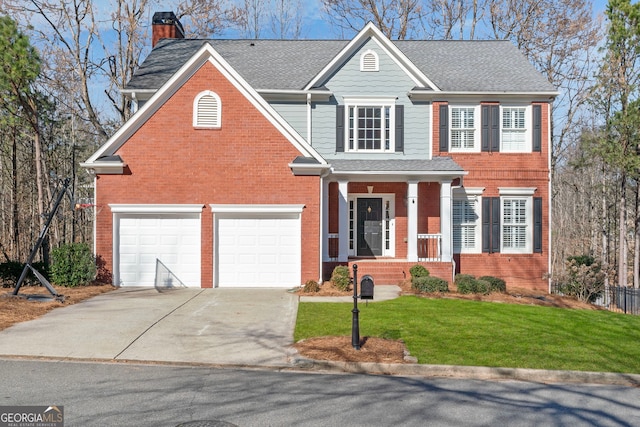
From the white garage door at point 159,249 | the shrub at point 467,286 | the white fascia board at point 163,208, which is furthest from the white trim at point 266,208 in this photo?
the shrub at point 467,286

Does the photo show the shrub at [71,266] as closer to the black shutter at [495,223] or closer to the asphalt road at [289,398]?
the asphalt road at [289,398]

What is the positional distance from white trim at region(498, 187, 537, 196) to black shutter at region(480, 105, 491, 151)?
1.58 metres

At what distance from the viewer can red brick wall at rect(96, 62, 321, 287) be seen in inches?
636

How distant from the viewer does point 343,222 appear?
18.2 metres

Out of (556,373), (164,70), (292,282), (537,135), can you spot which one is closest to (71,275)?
(292,282)

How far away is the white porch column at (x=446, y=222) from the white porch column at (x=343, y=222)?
3.18m

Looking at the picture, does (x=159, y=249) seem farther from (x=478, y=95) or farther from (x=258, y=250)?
(x=478, y=95)

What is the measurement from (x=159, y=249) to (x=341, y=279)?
18.0 ft

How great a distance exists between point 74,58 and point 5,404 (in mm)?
22549

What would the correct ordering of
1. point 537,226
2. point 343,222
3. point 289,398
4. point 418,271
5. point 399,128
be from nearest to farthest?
point 289,398 → point 418,271 → point 343,222 → point 399,128 → point 537,226

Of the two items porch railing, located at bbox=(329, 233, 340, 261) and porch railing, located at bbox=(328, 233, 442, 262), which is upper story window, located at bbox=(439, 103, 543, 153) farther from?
porch railing, located at bbox=(329, 233, 340, 261)

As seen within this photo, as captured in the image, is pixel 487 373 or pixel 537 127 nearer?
pixel 487 373

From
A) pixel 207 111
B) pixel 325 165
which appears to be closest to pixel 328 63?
pixel 325 165

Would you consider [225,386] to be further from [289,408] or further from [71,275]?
[71,275]
